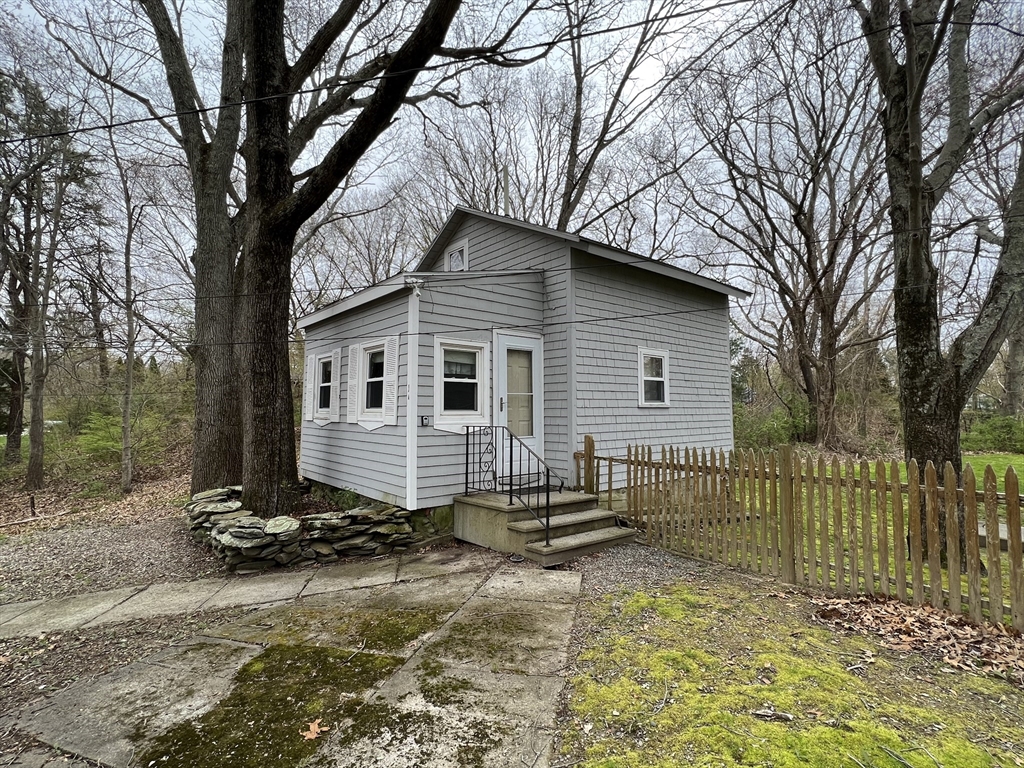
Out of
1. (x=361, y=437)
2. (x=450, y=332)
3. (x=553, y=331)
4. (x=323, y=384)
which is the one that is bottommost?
(x=361, y=437)

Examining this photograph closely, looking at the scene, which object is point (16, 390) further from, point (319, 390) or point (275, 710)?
point (275, 710)

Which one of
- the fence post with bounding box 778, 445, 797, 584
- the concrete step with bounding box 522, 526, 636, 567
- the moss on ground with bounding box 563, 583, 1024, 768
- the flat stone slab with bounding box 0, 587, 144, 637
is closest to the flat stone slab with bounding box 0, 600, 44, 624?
the flat stone slab with bounding box 0, 587, 144, 637

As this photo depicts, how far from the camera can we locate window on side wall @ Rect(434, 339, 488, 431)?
645 centimetres

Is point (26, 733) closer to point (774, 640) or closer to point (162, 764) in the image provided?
point (162, 764)

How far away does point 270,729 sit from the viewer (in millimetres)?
2592

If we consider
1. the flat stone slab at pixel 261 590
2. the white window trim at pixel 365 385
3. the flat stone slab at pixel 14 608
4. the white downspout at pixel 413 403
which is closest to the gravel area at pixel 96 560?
the flat stone slab at pixel 14 608

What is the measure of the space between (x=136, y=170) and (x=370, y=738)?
1524cm

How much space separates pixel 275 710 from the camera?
9.06ft

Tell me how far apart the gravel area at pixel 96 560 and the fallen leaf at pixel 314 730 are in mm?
3740

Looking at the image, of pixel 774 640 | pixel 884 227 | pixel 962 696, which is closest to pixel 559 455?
pixel 774 640

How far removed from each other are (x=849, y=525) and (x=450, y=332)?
4933 mm

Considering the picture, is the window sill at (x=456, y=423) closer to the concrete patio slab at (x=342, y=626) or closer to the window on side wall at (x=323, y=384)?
the concrete patio slab at (x=342, y=626)

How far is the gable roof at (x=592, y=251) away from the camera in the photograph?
7321 mm

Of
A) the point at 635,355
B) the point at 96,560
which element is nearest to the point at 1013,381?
the point at 635,355
